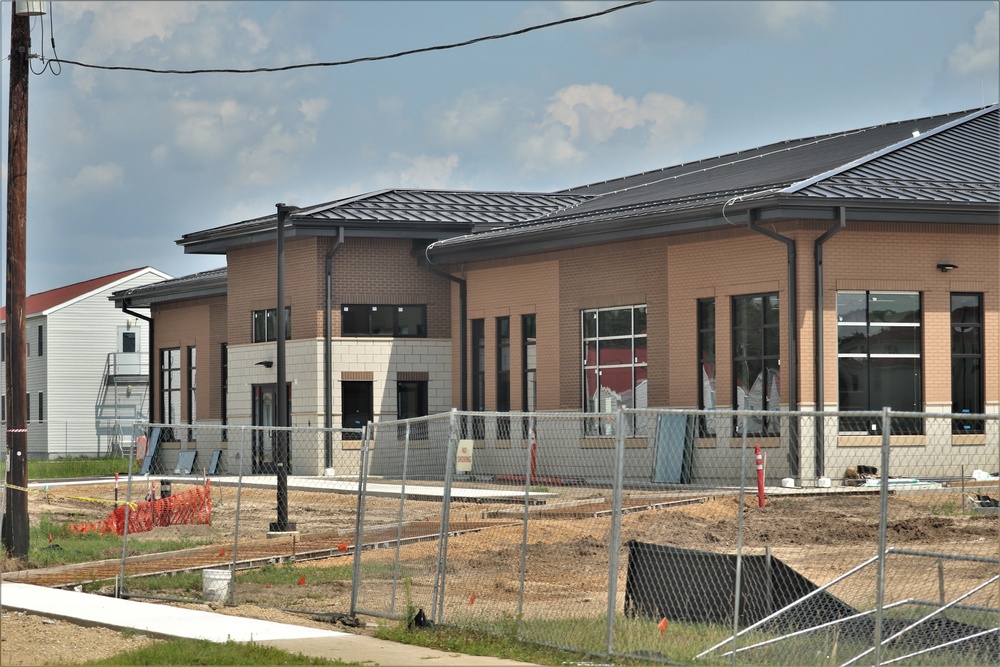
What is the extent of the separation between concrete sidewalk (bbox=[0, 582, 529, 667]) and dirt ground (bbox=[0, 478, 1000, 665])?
Answer: 373mm

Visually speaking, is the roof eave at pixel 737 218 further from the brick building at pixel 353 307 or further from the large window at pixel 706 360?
the brick building at pixel 353 307

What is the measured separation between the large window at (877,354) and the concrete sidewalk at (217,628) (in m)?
16.5

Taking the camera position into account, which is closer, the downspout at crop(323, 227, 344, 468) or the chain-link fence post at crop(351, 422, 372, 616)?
the chain-link fence post at crop(351, 422, 372, 616)

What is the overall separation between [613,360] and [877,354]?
637cm

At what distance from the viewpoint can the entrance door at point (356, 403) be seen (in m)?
35.8

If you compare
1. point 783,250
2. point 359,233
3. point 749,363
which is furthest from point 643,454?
point 359,233

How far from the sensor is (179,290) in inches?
1813

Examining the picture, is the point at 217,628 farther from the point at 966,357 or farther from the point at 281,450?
the point at 966,357

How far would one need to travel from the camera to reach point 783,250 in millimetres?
26984

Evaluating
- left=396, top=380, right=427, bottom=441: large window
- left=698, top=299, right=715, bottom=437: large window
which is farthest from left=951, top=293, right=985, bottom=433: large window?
left=396, top=380, right=427, bottom=441: large window

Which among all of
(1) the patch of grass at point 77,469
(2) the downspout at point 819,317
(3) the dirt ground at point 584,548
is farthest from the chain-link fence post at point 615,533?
(1) the patch of grass at point 77,469

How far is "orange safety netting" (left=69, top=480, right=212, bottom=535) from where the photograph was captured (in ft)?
Answer: 79.0

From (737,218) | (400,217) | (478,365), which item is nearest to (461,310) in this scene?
(478,365)

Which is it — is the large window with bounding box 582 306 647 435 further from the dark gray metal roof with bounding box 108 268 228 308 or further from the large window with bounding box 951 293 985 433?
the dark gray metal roof with bounding box 108 268 228 308
